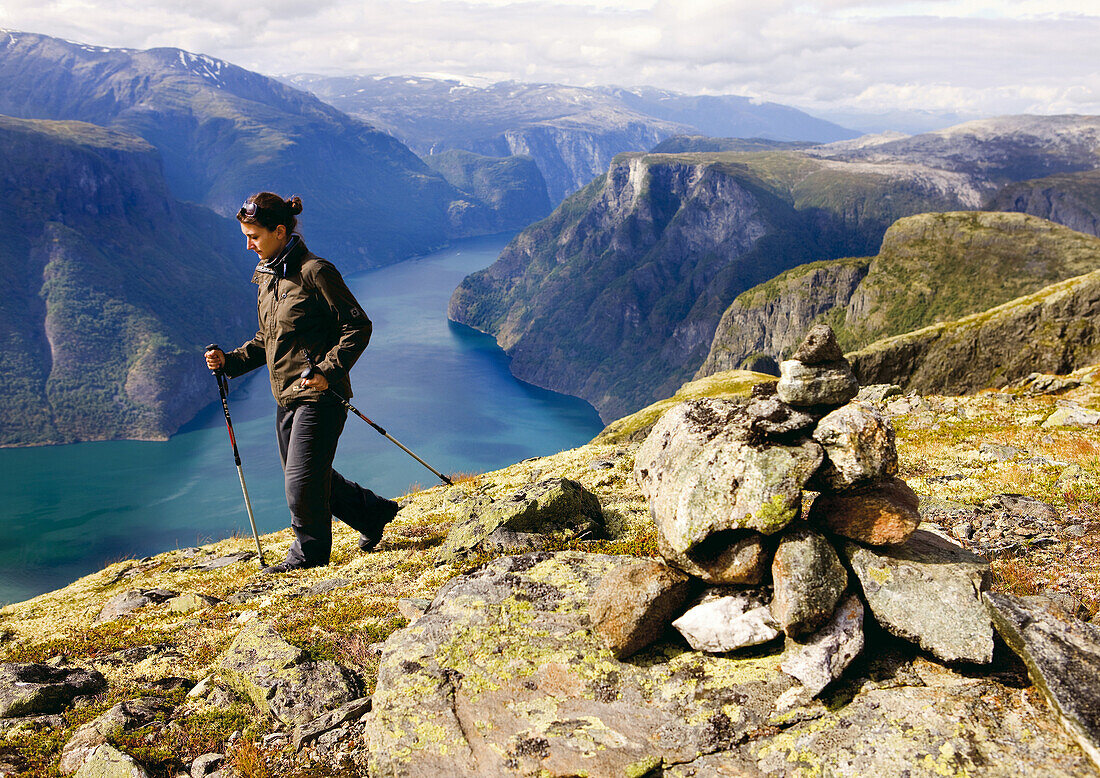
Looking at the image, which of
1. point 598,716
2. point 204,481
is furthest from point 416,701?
point 204,481

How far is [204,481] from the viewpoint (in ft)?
647

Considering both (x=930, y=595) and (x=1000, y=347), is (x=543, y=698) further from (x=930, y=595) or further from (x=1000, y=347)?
(x=1000, y=347)

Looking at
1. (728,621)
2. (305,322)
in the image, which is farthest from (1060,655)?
(305,322)

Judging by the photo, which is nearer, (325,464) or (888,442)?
(888,442)

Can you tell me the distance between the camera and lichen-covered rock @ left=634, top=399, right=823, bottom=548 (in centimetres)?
686

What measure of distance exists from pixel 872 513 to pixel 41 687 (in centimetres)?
1040

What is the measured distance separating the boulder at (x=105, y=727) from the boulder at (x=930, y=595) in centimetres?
839

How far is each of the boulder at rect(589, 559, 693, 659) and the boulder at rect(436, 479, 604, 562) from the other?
3.53m

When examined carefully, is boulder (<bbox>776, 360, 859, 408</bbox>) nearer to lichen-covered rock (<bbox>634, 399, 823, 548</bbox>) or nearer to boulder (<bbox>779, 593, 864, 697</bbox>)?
lichen-covered rock (<bbox>634, 399, 823, 548</bbox>)

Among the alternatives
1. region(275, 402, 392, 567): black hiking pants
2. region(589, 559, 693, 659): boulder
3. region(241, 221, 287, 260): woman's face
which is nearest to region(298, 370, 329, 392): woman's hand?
region(275, 402, 392, 567): black hiking pants

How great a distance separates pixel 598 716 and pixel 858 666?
2.71 meters

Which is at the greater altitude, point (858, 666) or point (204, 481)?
point (858, 666)

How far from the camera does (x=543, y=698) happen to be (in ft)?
21.2

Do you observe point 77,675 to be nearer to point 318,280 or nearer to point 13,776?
point 13,776
